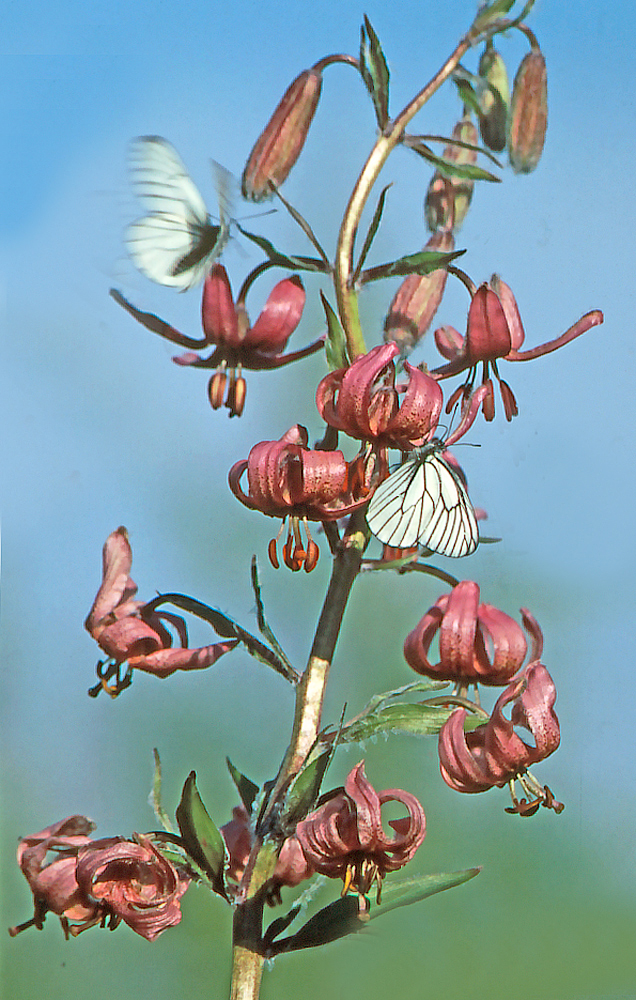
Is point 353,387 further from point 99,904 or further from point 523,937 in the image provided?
point 523,937

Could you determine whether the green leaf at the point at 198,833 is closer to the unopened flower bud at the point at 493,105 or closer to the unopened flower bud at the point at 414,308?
the unopened flower bud at the point at 414,308

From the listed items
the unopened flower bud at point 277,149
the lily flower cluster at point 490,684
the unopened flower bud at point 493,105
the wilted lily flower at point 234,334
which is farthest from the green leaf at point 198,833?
the unopened flower bud at point 493,105

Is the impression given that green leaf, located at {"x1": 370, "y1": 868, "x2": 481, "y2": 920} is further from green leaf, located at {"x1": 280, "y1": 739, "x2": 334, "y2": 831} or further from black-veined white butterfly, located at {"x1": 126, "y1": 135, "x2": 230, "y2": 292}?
black-veined white butterfly, located at {"x1": 126, "y1": 135, "x2": 230, "y2": 292}

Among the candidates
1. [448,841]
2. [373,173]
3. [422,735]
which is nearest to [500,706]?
[422,735]

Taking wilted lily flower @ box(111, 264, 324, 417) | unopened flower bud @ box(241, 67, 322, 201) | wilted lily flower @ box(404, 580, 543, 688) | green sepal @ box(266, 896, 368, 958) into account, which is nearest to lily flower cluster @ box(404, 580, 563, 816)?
wilted lily flower @ box(404, 580, 543, 688)

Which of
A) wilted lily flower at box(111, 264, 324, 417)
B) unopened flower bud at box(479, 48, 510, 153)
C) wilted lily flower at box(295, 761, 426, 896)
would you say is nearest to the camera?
wilted lily flower at box(295, 761, 426, 896)
